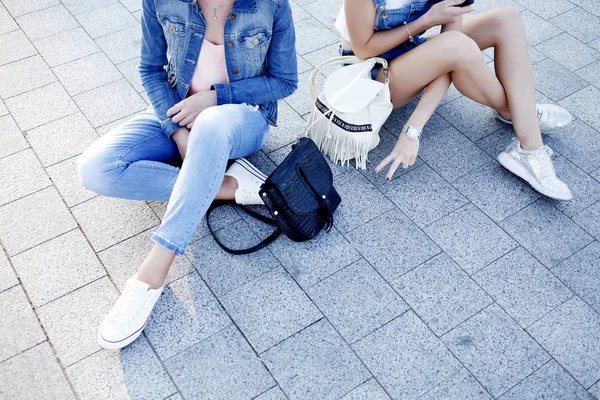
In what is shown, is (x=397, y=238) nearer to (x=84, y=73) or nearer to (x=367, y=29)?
(x=367, y=29)

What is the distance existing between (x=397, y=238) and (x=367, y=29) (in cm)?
100

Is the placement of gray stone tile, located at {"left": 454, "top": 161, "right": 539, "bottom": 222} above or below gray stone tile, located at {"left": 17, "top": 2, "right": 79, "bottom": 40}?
above

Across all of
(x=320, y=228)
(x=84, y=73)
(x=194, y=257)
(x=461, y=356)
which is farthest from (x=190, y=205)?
(x=84, y=73)

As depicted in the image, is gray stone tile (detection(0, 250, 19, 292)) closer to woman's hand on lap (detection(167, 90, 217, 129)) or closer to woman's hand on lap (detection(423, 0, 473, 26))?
woman's hand on lap (detection(167, 90, 217, 129))

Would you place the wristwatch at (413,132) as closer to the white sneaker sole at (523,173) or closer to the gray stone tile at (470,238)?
the gray stone tile at (470,238)

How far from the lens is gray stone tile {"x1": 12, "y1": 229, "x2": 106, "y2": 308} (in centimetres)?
272

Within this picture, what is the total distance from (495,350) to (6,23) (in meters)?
3.76

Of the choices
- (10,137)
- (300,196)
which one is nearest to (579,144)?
(300,196)

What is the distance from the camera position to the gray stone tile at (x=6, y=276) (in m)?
2.75

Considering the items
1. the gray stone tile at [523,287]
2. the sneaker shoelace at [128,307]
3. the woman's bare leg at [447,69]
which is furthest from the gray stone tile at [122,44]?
the gray stone tile at [523,287]

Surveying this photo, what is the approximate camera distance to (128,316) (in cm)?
251

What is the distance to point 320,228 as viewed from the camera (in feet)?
9.59

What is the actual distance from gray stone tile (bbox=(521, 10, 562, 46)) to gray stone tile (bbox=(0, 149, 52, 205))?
3.14 metres

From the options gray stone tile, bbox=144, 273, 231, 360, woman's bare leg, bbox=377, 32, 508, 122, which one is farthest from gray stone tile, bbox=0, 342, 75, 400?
woman's bare leg, bbox=377, 32, 508, 122
